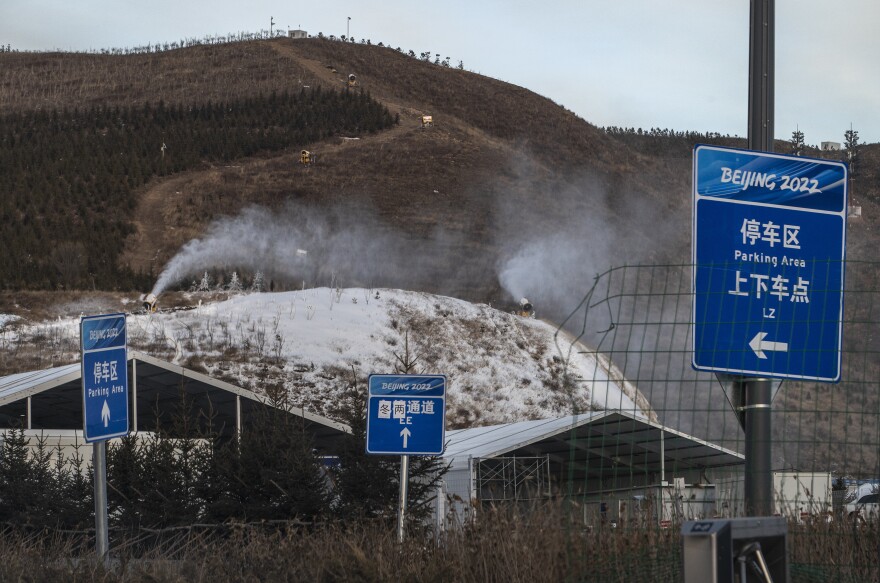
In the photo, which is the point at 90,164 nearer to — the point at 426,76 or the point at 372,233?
the point at 372,233

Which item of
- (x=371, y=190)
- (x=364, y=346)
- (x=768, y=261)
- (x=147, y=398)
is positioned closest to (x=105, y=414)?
(x=768, y=261)

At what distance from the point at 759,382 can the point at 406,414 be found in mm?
4663

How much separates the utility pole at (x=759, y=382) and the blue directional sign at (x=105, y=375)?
4.37 meters

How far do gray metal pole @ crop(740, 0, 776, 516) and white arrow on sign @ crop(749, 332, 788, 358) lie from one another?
0.58 feet

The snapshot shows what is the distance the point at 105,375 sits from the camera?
8359mm

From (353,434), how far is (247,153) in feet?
216

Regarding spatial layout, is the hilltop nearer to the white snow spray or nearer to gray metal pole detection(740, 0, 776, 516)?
the white snow spray

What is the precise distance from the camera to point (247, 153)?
270ft

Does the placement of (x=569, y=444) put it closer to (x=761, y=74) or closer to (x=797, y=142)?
(x=761, y=74)

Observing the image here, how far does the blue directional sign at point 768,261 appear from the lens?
634 cm

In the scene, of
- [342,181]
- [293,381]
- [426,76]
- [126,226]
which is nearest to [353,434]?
[293,381]

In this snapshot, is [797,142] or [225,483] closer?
[225,483]

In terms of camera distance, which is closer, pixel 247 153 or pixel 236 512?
pixel 236 512

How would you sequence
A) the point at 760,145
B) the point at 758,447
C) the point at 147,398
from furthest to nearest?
the point at 147,398, the point at 760,145, the point at 758,447
